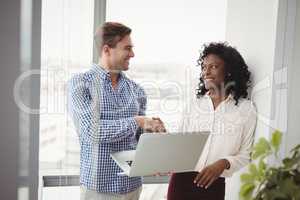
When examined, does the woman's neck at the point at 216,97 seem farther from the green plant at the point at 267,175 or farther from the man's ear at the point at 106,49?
the green plant at the point at 267,175

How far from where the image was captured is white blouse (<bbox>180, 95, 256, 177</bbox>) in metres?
1.94

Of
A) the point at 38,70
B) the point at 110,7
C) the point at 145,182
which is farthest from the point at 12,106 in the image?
the point at 145,182

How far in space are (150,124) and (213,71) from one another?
0.51 metres

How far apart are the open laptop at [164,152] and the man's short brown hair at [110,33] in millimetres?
580

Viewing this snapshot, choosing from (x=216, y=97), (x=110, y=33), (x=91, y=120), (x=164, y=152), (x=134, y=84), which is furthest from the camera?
(x=216, y=97)

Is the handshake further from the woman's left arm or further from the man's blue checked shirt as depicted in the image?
the woman's left arm

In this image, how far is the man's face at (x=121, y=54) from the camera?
5.99ft

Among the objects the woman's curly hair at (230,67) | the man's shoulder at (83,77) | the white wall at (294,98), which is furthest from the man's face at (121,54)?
the white wall at (294,98)

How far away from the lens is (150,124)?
1855mm

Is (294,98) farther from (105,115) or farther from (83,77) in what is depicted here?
(83,77)

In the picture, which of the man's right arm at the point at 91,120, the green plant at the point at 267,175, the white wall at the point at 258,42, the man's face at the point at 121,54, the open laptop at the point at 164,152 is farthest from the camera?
the white wall at the point at 258,42

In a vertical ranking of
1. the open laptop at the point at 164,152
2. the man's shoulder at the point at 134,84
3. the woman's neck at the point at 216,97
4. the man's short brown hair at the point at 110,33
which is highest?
the man's short brown hair at the point at 110,33

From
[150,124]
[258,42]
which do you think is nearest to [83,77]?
[150,124]

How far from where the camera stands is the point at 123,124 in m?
1.69
